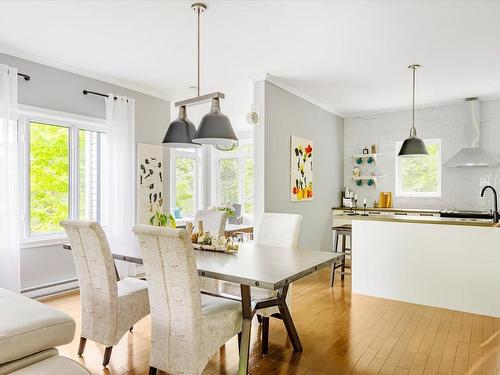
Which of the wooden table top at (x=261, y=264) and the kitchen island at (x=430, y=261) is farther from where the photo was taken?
the kitchen island at (x=430, y=261)

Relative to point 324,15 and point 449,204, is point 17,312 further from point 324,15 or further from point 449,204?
point 449,204

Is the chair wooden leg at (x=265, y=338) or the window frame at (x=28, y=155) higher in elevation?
the window frame at (x=28, y=155)

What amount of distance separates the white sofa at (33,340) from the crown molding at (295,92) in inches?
136

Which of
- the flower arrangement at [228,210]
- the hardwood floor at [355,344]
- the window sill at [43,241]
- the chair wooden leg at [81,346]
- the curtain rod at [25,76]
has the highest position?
the curtain rod at [25,76]

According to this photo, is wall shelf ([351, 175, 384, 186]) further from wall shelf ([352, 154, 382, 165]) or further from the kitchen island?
the kitchen island

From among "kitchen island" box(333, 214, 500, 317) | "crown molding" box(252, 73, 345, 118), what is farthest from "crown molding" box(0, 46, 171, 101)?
"kitchen island" box(333, 214, 500, 317)

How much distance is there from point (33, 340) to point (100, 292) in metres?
0.82

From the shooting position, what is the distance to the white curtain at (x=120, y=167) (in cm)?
450

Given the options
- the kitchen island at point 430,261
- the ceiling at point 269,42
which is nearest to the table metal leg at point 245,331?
the ceiling at point 269,42

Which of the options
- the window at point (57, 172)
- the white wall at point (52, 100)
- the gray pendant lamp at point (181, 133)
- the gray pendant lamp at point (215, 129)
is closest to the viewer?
the gray pendant lamp at point (215, 129)

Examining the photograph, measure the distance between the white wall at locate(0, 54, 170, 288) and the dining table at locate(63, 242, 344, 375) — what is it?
156 centimetres

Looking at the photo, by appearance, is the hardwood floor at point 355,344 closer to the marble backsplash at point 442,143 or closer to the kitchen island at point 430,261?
the kitchen island at point 430,261

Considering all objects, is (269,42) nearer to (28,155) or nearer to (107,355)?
(28,155)

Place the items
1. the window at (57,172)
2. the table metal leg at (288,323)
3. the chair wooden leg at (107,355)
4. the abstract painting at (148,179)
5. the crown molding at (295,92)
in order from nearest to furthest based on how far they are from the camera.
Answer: the chair wooden leg at (107,355), the table metal leg at (288,323), the window at (57,172), the crown molding at (295,92), the abstract painting at (148,179)
